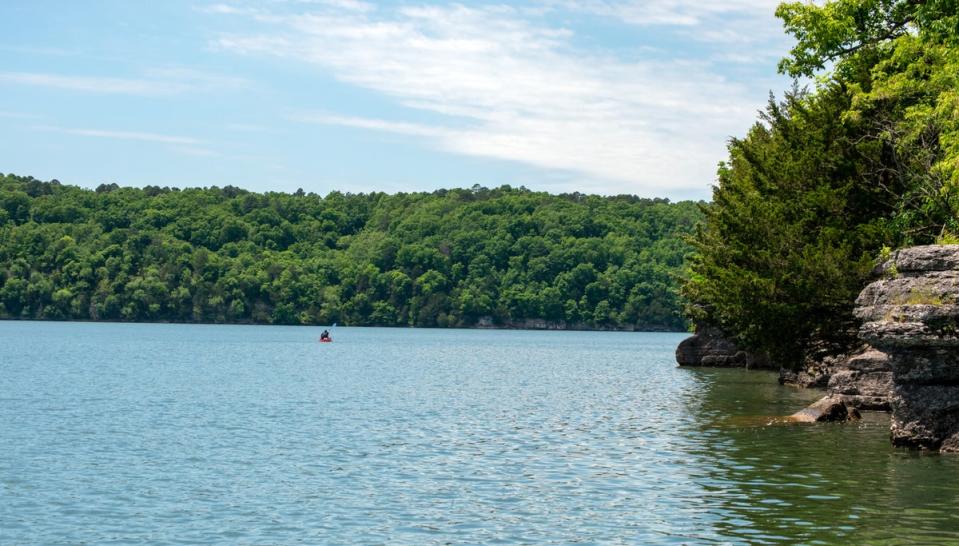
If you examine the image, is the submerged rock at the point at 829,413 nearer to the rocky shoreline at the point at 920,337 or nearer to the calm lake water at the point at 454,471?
the calm lake water at the point at 454,471

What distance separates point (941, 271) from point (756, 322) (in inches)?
563

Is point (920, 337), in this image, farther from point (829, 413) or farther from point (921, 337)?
point (829, 413)

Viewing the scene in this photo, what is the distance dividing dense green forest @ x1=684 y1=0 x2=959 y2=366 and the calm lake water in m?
4.17

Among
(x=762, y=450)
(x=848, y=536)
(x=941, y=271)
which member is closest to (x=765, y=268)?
(x=762, y=450)

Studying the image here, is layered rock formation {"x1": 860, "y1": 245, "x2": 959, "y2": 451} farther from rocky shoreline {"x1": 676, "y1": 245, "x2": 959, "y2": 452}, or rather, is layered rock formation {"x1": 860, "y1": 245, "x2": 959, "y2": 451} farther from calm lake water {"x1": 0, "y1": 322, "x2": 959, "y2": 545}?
calm lake water {"x1": 0, "y1": 322, "x2": 959, "y2": 545}

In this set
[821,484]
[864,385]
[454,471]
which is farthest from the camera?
[864,385]

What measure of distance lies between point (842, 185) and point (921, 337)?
16144 millimetres

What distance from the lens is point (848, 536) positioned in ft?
66.7

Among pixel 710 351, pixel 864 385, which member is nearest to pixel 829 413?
pixel 864 385

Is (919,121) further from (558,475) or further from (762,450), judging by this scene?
(558,475)

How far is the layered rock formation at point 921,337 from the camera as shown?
27203mm

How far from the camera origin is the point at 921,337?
2733 cm

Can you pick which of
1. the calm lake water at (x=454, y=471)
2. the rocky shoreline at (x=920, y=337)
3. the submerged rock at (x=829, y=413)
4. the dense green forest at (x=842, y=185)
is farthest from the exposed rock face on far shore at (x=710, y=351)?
the rocky shoreline at (x=920, y=337)

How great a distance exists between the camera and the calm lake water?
69.9ft
